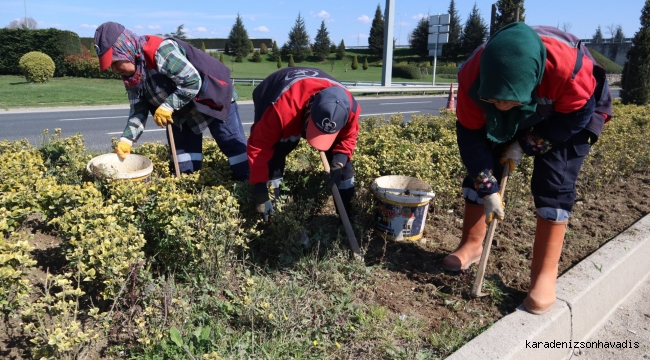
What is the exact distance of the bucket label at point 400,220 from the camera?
3.38 m

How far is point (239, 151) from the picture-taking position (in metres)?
3.82

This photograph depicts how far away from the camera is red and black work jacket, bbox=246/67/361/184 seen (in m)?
2.90

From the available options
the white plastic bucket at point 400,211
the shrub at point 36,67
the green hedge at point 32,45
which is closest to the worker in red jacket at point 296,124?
the white plastic bucket at point 400,211

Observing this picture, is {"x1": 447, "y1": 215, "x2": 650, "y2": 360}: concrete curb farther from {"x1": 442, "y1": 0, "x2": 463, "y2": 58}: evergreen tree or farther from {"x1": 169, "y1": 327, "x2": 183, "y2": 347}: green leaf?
{"x1": 442, "y1": 0, "x2": 463, "y2": 58}: evergreen tree

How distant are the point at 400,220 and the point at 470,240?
52 centimetres

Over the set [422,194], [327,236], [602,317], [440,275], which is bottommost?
[602,317]

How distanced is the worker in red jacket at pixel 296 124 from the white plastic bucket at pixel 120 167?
1.06 metres

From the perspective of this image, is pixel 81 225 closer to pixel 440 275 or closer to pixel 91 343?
pixel 91 343

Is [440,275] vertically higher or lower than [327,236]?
lower

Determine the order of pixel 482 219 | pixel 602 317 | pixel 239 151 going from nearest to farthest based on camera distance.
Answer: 1. pixel 602 317
2. pixel 482 219
3. pixel 239 151

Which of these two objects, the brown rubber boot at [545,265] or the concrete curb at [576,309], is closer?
the concrete curb at [576,309]

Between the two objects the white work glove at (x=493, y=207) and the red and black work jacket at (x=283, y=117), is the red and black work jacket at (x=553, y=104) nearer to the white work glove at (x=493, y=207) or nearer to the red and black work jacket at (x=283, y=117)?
→ the white work glove at (x=493, y=207)

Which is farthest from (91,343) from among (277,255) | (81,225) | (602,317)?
(602,317)

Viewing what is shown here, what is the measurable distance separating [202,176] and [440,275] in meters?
1.85
